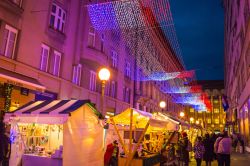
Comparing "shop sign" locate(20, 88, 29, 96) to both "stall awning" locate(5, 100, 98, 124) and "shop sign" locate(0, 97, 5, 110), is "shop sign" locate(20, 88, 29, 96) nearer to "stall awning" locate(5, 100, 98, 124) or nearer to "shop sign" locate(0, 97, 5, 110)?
"shop sign" locate(0, 97, 5, 110)

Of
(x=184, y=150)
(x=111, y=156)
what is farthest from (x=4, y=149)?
(x=184, y=150)

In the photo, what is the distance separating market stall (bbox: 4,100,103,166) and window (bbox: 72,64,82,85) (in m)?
9.45

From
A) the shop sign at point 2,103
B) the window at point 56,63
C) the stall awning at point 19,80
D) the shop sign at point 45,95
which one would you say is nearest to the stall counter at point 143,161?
the stall awning at point 19,80

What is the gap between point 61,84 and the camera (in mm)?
18125

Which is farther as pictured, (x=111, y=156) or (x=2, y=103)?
(x=2, y=103)

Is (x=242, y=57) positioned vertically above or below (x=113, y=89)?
above

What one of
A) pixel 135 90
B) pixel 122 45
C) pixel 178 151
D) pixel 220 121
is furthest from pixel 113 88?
pixel 220 121

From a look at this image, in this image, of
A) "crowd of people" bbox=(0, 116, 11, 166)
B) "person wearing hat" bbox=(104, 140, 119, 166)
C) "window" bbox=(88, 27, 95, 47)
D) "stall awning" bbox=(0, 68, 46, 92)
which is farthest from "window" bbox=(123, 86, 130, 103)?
"crowd of people" bbox=(0, 116, 11, 166)

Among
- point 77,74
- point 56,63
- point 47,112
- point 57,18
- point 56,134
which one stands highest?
point 57,18

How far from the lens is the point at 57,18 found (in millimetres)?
18469

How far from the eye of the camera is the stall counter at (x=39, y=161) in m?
9.28

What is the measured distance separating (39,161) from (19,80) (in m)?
5.14

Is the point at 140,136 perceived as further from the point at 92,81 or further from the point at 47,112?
the point at 92,81

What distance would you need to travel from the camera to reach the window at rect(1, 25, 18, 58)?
1405 cm
